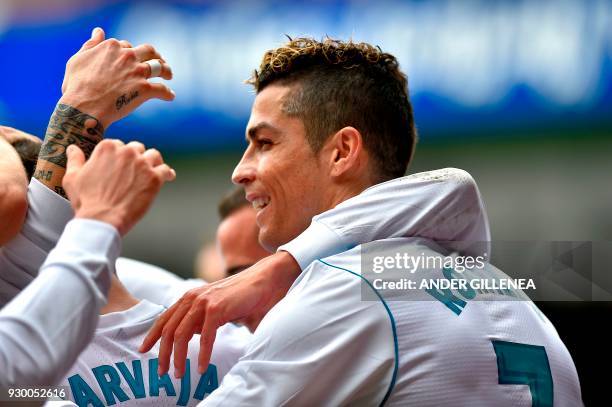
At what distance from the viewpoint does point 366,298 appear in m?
1.92

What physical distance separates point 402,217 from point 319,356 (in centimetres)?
48

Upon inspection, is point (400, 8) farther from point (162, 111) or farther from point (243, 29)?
point (162, 111)

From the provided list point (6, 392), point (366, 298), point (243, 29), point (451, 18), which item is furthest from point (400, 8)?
point (6, 392)

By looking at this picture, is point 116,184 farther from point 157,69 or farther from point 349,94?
point 349,94

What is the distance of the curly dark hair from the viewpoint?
2.58 meters

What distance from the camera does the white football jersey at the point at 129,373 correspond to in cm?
226

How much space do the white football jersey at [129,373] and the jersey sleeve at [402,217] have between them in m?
0.54

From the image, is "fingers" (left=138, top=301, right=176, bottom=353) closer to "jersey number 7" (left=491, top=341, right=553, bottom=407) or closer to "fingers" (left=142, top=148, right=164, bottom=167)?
"fingers" (left=142, top=148, right=164, bottom=167)

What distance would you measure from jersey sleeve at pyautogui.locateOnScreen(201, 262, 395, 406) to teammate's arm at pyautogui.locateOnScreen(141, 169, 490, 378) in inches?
4.4

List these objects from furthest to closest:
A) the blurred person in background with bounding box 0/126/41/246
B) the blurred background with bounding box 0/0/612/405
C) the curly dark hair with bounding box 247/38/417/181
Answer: the blurred background with bounding box 0/0/612/405 < the curly dark hair with bounding box 247/38/417/181 < the blurred person in background with bounding box 0/126/41/246

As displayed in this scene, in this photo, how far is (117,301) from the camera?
8.22 feet

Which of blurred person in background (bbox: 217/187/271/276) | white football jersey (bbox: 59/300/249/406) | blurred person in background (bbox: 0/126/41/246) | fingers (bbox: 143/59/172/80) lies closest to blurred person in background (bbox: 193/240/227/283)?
blurred person in background (bbox: 217/187/271/276)

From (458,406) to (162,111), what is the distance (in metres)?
4.86

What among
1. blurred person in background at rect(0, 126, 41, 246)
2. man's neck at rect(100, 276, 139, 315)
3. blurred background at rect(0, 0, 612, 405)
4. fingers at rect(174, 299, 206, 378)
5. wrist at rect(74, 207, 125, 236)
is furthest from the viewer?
blurred background at rect(0, 0, 612, 405)
